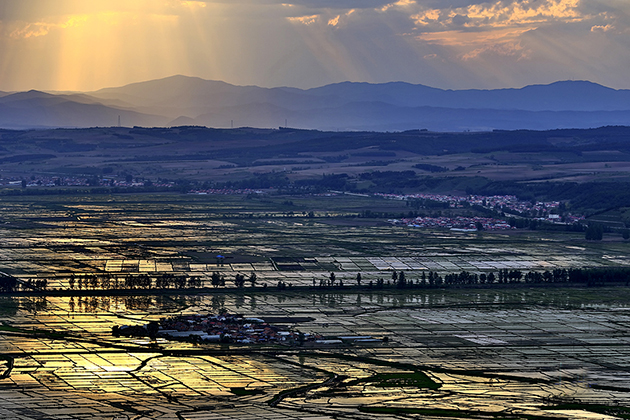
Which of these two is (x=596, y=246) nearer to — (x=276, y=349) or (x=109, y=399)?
(x=276, y=349)

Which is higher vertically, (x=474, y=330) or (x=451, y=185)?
(x=451, y=185)

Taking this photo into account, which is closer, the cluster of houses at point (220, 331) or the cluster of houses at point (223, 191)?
the cluster of houses at point (220, 331)

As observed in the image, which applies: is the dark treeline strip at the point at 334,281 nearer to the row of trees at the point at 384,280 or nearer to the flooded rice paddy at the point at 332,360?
the row of trees at the point at 384,280

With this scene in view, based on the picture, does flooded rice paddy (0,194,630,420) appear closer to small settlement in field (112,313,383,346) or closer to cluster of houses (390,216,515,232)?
small settlement in field (112,313,383,346)

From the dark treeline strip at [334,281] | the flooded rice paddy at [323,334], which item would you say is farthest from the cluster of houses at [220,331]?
the dark treeline strip at [334,281]

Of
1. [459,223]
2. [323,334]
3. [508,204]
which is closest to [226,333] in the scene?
[323,334]

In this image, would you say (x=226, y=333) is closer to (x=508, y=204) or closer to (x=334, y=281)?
(x=334, y=281)

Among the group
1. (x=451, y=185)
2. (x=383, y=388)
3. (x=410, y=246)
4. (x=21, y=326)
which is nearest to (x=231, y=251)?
(x=410, y=246)
